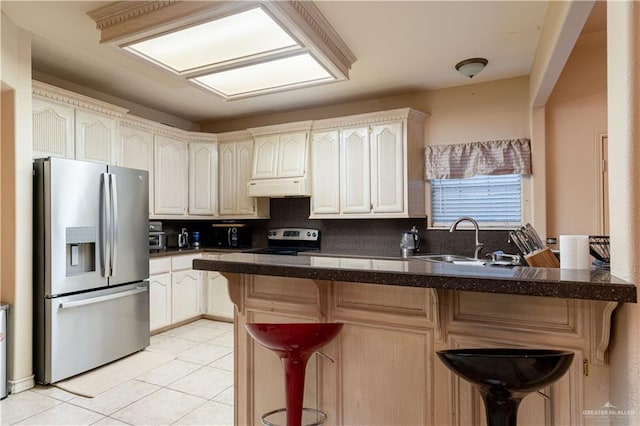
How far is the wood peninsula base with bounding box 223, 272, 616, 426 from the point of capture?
114cm

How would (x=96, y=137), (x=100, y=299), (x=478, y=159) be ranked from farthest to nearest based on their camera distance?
(x=478, y=159) < (x=96, y=137) < (x=100, y=299)

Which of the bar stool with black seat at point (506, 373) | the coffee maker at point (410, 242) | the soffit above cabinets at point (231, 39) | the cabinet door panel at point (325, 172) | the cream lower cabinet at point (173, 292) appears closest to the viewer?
the bar stool with black seat at point (506, 373)

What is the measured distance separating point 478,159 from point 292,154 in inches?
77.8

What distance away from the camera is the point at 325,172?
4.04 m

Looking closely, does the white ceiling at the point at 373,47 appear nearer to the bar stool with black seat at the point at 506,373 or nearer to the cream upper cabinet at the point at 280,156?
the cream upper cabinet at the point at 280,156

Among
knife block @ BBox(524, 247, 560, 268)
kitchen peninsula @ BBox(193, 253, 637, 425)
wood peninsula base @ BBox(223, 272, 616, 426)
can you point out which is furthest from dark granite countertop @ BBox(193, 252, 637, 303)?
knife block @ BBox(524, 247, 560, 268)

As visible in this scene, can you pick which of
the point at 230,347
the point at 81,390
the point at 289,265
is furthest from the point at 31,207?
the point at 289,265

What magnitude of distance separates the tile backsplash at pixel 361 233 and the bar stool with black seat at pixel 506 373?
2.73 m

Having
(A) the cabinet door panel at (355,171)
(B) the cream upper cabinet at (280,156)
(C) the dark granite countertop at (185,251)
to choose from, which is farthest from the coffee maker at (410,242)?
(C) the dark granite countertop at (185,251)

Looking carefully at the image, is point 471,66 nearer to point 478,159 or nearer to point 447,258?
point 478,159

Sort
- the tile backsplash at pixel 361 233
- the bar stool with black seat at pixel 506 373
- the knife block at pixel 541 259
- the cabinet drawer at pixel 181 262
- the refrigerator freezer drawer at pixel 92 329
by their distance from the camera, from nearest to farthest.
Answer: the bar stool with black seat at pixel 506 373 < the knife block at pixel 541 259 < the refrigerator freezer drawer at pixel 92 329 < the tile backsplash at pixel 361 233 < the cabinet drawer at pixel 181 262

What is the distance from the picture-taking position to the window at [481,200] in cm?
347

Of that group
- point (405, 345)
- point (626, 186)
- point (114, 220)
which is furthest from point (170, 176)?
point (626, 186)

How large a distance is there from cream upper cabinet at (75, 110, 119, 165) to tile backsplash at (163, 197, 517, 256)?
1.33 meters
